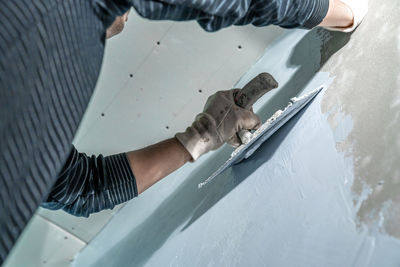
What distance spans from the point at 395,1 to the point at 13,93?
0.70m

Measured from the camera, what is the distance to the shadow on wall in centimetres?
93

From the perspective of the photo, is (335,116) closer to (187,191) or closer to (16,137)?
(16,137)

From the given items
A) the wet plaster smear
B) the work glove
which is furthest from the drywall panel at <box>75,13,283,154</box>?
the work glove

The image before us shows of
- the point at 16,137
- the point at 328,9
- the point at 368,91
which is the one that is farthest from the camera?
the point at 328,9

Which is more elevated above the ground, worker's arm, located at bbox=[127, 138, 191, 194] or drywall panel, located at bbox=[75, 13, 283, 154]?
drywall panel, located at bbox=[75, 13, 283, 154]

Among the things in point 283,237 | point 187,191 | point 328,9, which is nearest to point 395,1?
point 328,9

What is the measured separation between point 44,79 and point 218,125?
65cm

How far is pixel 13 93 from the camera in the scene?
41 cm

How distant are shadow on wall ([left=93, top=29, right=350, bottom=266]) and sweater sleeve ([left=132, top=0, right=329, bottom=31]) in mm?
146

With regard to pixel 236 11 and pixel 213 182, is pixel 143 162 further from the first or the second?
pixel 236 11

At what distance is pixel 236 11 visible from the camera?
647mm

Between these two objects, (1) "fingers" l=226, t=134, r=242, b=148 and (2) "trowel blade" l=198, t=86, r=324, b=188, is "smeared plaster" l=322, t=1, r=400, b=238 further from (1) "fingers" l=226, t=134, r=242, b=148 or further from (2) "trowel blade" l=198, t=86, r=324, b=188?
(1) "fingers" l=226, t=134, r=242, b=148

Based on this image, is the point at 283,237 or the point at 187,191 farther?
the point at 187,191

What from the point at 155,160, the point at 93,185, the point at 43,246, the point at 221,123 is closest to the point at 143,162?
the point at 155,160
